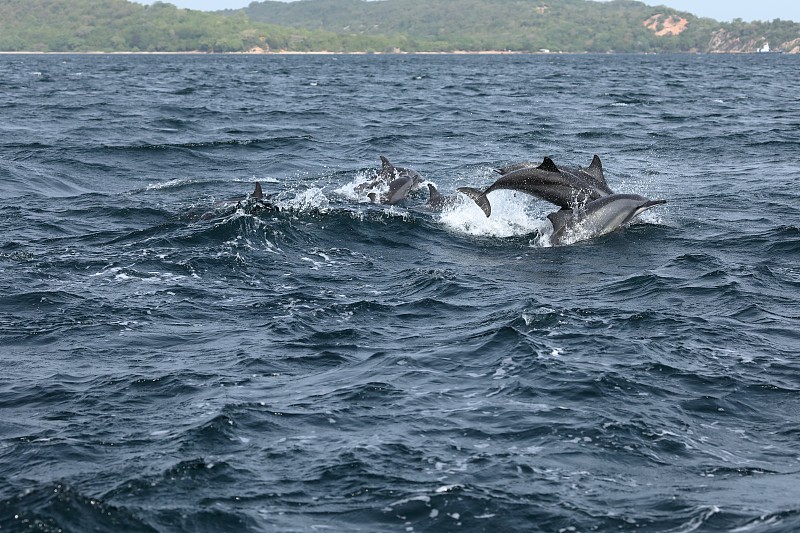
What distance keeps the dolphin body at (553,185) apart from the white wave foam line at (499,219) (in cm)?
74

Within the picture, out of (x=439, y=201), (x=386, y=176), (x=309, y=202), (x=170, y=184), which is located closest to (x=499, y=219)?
(x=439, y=201)

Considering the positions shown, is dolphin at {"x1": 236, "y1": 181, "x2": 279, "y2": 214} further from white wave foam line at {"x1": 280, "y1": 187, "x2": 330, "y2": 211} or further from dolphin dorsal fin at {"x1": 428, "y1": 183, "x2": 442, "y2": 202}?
dolphin dorsal fin at {"x1": 428, "y1": 183, "x2": 442, "y2": 202}

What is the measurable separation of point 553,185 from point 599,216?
105 centimetres

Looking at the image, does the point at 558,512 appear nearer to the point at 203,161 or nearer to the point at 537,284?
the point at 537,284

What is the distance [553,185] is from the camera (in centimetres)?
1920

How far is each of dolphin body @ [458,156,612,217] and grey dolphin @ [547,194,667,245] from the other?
0.25 meters

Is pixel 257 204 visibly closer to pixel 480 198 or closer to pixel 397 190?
pixel 397 190

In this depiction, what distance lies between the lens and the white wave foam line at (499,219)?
20250 mm

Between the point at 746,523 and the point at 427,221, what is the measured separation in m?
13.2

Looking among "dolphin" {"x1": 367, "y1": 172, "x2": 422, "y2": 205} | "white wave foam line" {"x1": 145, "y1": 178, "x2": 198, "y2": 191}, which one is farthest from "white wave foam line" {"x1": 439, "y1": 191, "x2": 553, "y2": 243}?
"white wave foam line" {"x1": 145, "y1": 178, "x2": 198, "y2": 191}

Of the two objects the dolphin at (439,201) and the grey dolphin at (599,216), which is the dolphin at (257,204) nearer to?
the dolphin at (439,201)

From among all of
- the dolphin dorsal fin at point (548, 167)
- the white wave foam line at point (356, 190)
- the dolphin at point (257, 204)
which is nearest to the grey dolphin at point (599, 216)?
the dolphin dorsal fin at point (548, 167)

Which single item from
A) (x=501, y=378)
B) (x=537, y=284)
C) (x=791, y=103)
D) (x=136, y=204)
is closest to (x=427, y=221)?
(x=537, y=284)

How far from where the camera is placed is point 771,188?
25203mm
